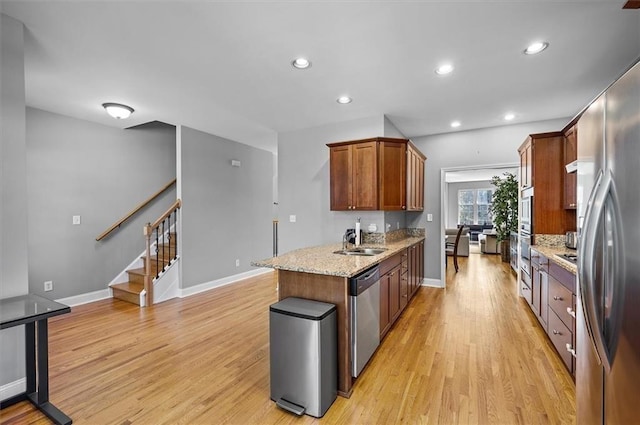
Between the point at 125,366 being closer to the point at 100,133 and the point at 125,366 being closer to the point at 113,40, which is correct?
the point at 113,40

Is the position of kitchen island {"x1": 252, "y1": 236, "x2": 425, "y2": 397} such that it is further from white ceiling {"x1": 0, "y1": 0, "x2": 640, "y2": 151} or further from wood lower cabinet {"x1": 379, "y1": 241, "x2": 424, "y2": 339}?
white ceiling {"x1": 0, "y1": 0, "x2": 640, "y2": 151}

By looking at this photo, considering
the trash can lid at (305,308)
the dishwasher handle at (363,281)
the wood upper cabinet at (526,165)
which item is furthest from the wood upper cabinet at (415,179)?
the trash can lid at (305,308)

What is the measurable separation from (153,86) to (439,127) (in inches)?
160

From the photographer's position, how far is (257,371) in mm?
2441

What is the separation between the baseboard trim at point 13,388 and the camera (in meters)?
2.05

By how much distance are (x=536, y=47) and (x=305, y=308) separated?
2.81m

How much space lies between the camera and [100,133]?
14.8ft

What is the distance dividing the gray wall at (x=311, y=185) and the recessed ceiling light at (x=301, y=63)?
Result: 5.50 feet

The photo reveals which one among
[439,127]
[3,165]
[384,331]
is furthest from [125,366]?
[439,127]

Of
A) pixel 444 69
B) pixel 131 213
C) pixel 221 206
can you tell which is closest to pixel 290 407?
pixel 444 69

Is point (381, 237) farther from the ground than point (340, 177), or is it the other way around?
point (340, 177)

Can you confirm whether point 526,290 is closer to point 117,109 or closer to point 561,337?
point 561,337

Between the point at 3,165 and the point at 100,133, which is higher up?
the point at 100,133

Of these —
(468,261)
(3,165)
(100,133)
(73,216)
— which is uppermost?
(100,133)
